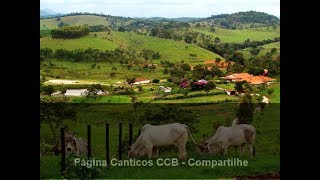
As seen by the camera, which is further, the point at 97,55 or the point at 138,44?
the point at 138,44

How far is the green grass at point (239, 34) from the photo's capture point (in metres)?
7.72

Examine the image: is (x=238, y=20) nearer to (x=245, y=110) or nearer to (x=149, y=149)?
(x=245, y=110)

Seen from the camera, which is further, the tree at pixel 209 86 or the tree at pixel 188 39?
the tree at pixel 188 39

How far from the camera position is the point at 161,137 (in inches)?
212

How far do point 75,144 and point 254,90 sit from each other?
2.75 meters

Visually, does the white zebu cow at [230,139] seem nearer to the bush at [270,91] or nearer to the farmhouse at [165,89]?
the bush at [270,91]

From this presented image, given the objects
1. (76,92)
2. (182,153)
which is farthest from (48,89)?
(182,153)

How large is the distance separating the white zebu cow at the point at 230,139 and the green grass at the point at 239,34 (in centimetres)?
216

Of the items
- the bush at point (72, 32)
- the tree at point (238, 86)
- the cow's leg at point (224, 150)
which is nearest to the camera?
the cow's leg at point (224, 150)

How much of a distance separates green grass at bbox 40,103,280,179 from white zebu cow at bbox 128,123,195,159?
131 millimetres

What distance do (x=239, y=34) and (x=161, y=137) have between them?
4001 millimetres

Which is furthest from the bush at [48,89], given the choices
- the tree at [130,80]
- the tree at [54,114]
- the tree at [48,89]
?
the tree at [130,80]
